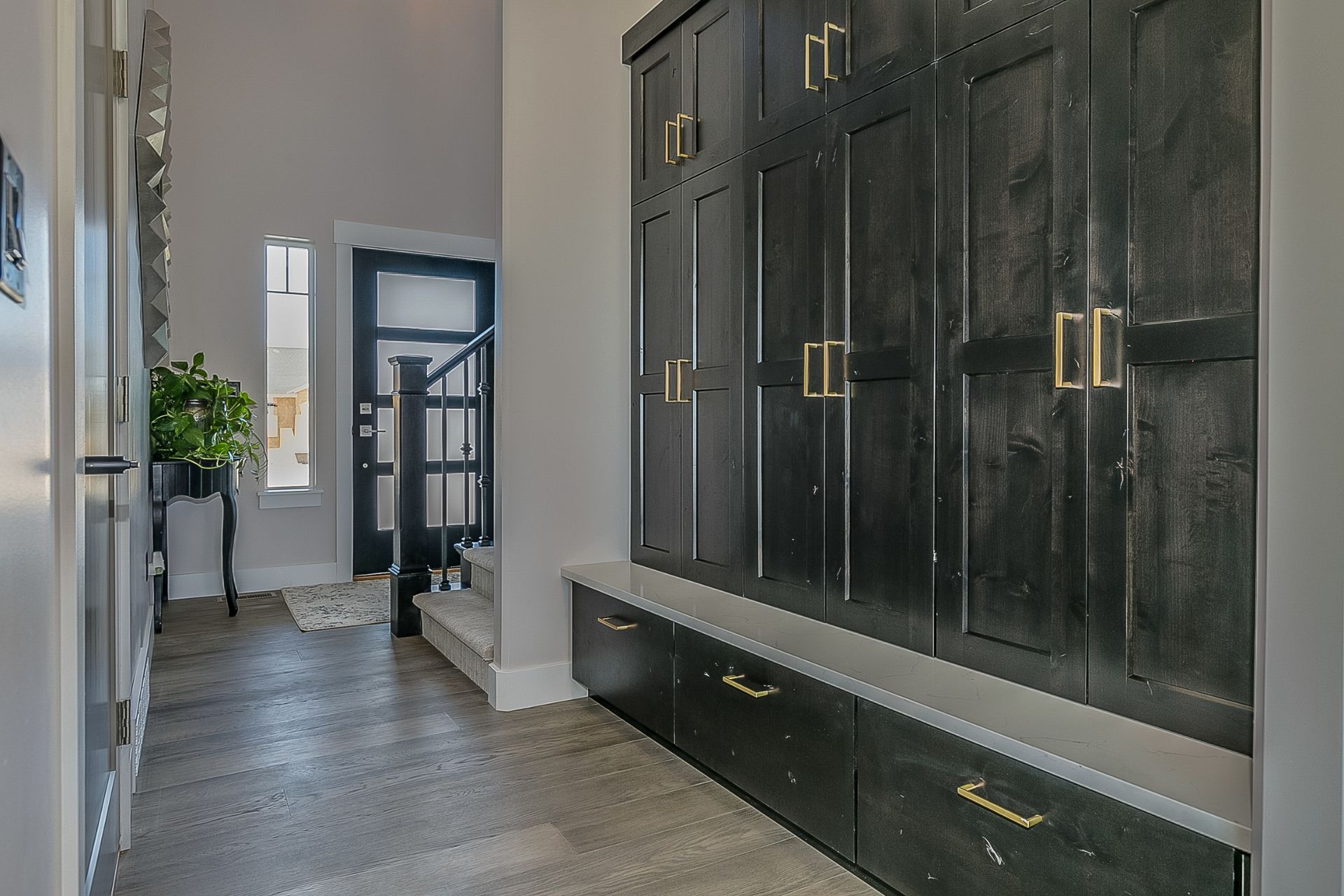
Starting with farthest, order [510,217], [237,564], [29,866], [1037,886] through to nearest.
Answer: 1. [237,564]
2. [510,217]
3. [1037,886]
4. [29,866]

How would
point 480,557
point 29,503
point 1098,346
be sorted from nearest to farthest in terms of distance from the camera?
point 29,503, point 1098,346, point 480,557

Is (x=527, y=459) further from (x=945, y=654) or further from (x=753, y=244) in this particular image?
(x=945, y=654)

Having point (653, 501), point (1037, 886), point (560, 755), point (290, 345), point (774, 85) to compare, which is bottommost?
point (560, 755)

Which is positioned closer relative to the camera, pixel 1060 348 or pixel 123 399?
pixel 1060 348

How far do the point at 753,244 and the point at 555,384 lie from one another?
0.94 metres

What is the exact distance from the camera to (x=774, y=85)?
94.3 inches

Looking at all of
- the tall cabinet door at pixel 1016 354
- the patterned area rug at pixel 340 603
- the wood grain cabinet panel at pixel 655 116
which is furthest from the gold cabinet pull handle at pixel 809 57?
the patterned area rug at pixel 340 603

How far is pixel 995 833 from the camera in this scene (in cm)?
146

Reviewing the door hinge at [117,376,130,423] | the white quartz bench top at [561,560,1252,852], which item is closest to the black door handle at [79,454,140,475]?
the door hinge at [117,376,130,423]

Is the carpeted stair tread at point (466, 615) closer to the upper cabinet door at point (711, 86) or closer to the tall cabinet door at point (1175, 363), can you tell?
the upper cabinet door at point (711, 86)

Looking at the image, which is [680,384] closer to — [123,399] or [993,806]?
[123,399]

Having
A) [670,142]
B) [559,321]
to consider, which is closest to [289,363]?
[559,321]

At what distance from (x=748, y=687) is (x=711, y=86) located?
1.86m

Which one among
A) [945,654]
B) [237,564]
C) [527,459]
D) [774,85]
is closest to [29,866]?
[945,654]
